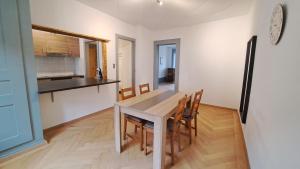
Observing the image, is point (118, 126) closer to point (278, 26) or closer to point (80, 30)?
point (278, 26)

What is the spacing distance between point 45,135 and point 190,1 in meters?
3.58

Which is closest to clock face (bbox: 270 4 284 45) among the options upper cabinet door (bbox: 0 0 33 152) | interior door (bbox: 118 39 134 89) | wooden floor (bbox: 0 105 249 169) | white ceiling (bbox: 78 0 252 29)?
wooden floor (bbox: 0 105 249 169)

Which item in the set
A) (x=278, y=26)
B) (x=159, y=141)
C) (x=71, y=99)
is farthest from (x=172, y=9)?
(x=71, y=99)

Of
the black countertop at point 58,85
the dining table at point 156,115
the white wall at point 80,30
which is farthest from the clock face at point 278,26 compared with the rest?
the white wall at point 80,30

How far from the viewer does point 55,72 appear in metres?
2.95

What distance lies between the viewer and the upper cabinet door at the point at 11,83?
1.66 metres

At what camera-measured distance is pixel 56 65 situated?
9.82 ft

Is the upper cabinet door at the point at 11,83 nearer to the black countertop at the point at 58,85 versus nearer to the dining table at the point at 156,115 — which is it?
the black countertop at the point at 58,85

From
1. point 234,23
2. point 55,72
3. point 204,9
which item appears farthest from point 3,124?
point 234,23

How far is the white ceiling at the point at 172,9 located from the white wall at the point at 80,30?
0.21 m

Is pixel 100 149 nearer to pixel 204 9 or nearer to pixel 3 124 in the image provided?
pixel 3 124

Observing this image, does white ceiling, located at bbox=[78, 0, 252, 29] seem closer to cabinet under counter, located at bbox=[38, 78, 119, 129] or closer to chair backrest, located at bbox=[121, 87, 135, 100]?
cabinet under counter, located at bbox=[38, 78, 119, 129]

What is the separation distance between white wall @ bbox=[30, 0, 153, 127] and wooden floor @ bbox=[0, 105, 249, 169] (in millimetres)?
368

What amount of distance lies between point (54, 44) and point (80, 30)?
566mm
